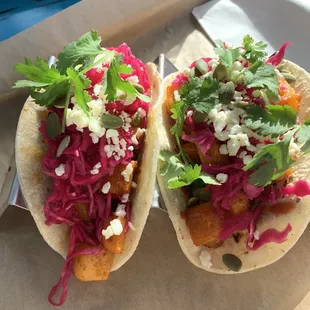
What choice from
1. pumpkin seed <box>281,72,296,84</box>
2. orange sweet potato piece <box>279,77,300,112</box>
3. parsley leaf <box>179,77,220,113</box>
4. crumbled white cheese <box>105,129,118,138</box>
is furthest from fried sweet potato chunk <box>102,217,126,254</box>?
pumpkin seed <box>281,72,296,84</box>

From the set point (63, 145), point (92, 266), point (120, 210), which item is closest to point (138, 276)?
point (92, 266)

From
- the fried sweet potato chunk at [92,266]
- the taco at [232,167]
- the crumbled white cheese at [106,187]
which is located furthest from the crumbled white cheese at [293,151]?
the fried sweet potato chunk at [92,266]

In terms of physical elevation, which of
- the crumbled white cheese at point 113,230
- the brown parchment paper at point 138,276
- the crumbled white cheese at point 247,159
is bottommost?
the brown parchment paper at point 138,276

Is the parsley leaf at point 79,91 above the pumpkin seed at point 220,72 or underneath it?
above

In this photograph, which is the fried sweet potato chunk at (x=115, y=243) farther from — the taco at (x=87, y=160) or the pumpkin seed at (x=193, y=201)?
the pumpkin seed at (x=193, y=201)

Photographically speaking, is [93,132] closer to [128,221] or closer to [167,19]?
[128,221]

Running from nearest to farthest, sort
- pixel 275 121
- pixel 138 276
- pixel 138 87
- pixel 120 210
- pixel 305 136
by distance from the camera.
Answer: pixel 305 136 < pixel 275 121 < pixel 120 210 < pixel 138 87 < pixel 138 276

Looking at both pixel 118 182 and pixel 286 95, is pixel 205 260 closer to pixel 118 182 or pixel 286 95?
pixel 118 182
